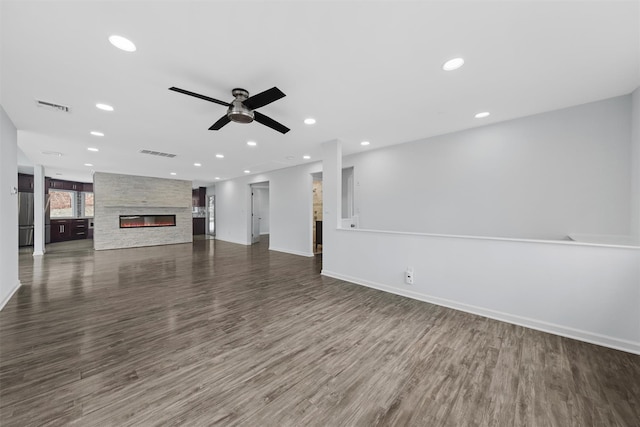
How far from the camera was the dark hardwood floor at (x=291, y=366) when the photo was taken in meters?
1.50

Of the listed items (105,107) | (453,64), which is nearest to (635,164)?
(453,64)

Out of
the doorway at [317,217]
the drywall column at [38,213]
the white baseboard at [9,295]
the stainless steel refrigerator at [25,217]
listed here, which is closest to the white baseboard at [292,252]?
the doorway at [317,217]

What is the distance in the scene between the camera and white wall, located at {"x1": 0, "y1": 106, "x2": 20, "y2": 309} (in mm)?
3105

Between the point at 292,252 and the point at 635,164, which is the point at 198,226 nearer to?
the point at 292,252

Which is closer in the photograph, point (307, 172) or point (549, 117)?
point (549, 117)

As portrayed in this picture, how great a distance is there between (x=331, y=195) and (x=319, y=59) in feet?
9.02

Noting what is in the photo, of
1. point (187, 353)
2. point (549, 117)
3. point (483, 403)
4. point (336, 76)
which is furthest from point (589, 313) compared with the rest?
point (187, 353)

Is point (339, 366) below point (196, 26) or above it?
below

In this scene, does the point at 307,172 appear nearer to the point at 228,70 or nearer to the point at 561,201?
the point at 228,70

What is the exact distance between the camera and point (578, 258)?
2467mm

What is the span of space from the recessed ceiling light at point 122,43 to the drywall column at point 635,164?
523 cm

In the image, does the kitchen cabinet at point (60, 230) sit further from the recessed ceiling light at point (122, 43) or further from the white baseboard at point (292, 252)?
the recessed ceiling light at point (122, 43)

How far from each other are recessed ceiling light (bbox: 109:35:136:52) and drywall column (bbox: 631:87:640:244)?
17.2 ft

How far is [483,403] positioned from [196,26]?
3.40m
